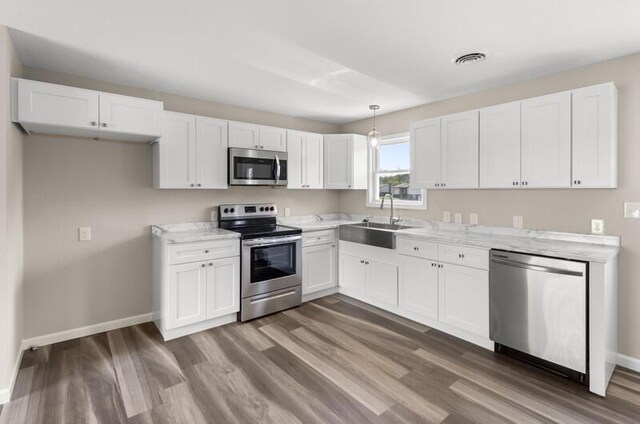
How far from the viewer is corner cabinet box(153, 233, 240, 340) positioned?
10.3ft

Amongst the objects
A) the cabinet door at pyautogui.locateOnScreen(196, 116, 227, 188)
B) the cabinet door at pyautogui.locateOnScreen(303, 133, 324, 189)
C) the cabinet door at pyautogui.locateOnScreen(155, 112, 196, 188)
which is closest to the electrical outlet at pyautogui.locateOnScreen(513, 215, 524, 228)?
the cabinet door at pyautogui.locateOnScreen(303, 133, 324, 189)

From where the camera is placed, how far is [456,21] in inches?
85.0

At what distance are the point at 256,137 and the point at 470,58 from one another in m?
2.45

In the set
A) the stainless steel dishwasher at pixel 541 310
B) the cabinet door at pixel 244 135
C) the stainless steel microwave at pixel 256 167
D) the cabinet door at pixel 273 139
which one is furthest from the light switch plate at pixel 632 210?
the cabinet door at pixel 244 135

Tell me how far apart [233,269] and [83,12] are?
2.45 metres

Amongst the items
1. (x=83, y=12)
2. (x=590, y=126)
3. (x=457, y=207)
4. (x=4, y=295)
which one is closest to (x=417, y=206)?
(x=457, y=207)

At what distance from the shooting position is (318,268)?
4301 mm

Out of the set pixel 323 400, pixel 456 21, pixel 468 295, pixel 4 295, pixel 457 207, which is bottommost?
pixel 323 400

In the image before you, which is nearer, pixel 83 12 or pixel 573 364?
pixel 83 12

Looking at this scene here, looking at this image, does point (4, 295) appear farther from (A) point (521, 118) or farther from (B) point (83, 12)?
(A) point (521, 118)

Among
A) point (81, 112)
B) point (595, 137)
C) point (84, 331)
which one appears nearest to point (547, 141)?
point (595, 137)

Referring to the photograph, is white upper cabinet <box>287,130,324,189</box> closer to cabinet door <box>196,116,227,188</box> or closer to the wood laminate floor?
cabinet door <box>196,116,227,188</box>

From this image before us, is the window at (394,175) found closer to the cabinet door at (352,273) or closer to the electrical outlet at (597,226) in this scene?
the cabinet door at (352,273)

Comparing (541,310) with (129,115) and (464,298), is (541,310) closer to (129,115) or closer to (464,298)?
(464,298)
